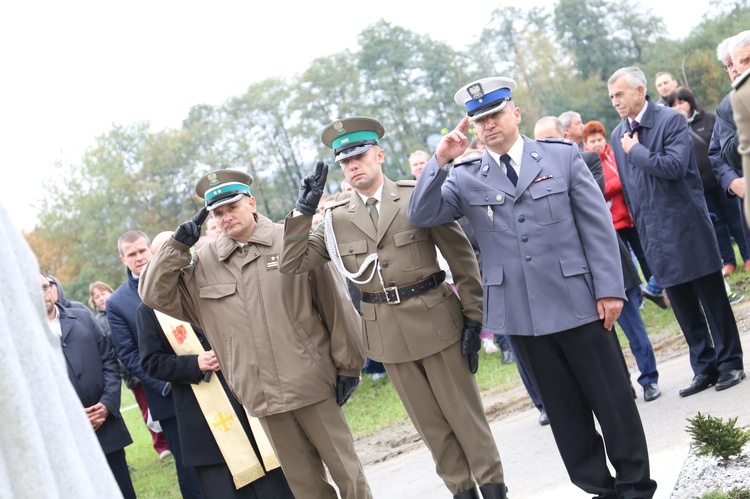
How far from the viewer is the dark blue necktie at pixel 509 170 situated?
4695mm

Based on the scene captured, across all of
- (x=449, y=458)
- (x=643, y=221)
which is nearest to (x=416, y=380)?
(x=449, y=458)

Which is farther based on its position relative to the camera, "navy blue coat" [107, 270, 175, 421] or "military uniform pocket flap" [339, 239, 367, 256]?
"navy blue coat" [107, 270, 175, 421]

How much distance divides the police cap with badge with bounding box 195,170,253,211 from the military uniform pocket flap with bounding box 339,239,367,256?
77 centimetres

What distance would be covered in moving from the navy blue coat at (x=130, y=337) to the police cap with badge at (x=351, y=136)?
8.40 feet

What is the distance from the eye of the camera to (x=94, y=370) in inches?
263

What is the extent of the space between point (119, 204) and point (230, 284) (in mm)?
50714

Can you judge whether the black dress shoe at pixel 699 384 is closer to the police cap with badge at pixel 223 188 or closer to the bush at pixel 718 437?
the bush at pixel 718 437

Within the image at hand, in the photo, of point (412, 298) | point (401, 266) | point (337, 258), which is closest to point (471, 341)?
point (412, 298)

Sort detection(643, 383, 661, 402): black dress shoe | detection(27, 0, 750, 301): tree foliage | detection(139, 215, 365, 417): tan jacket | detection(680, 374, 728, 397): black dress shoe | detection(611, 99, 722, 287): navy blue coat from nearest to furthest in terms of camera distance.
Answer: detection(139, 215, 365, 417): tan jacket → detection(611, 99, 722, 287): navy blue coat → detection(680, 374, 728, 397): black dress shoe → detection(643, 383, 661, 402): black dress shoe → detection(27, 0, 750, 301): tree foliage

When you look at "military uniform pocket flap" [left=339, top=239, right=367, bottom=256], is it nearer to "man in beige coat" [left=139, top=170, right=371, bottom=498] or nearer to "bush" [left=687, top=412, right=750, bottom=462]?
"man in beige coat" [left=139, top=170, right=371, bottom=498]

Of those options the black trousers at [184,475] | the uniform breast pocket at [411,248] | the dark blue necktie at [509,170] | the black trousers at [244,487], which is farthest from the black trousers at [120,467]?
the dark blue necktie at [509,170]

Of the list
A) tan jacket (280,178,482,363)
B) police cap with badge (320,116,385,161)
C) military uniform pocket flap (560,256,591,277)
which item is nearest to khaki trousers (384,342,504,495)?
tan jacket (280,178,482,363)

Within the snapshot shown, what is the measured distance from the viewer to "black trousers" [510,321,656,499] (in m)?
4.46

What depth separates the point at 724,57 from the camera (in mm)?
6219
